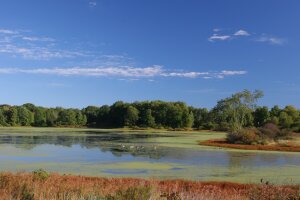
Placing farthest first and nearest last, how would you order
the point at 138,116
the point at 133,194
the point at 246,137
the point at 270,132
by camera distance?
the point at 138,116
the point at 270,132
the point at 246,137
the point at 133,194

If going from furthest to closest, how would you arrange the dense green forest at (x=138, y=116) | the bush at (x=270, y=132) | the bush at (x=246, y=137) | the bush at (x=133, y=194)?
the dense green forest at (x=138, y=116) → the bush at (x=270, y=132) → the bush at (x=246, y=137) → the bush at (x=133, y=194)

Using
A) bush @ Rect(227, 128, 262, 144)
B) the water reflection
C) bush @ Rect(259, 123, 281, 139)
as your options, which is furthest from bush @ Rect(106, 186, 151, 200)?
bush @ Rect(259, 123, 281, 139)

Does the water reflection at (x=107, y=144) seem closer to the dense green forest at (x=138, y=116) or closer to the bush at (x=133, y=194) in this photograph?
the bush at (x=133, y=194)

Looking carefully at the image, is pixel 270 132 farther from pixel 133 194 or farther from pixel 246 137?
pixel 133 194

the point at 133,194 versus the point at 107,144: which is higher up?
the point at 133,194

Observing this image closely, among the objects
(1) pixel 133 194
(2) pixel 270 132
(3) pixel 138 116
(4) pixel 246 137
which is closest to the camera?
(1) pixel 133 194

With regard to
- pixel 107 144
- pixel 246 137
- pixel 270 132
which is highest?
pixel 270 132

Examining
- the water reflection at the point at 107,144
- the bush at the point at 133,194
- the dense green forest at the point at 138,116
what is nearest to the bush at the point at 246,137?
the water reflection at the point at 107,144

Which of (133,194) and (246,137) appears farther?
(246,137)

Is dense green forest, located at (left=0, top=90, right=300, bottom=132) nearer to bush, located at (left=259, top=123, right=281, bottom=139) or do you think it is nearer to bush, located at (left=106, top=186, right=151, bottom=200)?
bush, located at (left=259, top=123, right=281, bottom=139)

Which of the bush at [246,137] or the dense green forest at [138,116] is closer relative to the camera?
the bush at [246,137]

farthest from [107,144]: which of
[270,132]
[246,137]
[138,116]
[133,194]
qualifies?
[138,116]

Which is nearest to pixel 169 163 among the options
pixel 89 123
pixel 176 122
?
pixel 176 122

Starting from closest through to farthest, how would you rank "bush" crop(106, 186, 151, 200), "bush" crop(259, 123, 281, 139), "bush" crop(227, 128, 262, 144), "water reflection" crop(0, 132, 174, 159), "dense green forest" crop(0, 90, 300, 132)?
"bush" crop(106, 186, 151, 200) < "water reflection" crop(0, 132, 174, 159) < "bush" crop(227, 128, 262, 144) < "bush" crop(259, 123, 281, 139) < "dense green forest" crop(0, 90, 300, 132)
